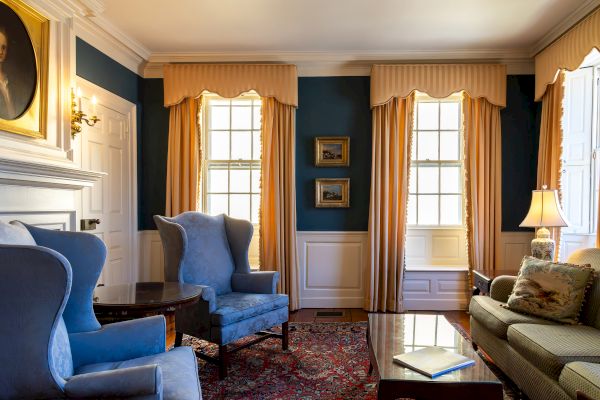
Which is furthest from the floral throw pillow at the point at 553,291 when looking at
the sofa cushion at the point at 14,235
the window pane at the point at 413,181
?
the sofa cushion at the point at 14,235

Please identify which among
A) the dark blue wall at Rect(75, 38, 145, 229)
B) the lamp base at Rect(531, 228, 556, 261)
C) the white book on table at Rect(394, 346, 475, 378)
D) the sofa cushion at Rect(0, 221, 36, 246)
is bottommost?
the white book on table at Rect(394, 346, 475, 378)

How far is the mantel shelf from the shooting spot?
91.7 inches

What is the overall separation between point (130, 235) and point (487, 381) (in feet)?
12.5

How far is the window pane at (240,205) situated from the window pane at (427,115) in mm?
2213

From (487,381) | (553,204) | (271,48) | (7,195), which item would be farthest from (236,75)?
(487,381)

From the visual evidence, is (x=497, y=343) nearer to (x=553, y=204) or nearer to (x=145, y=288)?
(x=553, y=204)

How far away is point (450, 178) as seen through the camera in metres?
4.74

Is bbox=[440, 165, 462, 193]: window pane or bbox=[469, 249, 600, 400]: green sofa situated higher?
bbox=[440, 165, 462, 193]: window pane

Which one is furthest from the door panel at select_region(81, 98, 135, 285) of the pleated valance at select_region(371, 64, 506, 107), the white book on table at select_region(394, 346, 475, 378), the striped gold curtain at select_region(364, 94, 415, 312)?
the white book on table at select_region(394, 346, 475, 378)

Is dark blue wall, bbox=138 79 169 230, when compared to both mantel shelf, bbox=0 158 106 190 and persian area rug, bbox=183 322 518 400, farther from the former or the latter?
persian area rug, bbox=183 322 518 400

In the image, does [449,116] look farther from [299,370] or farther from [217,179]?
[299,370]

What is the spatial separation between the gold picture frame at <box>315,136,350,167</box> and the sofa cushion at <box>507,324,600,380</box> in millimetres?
2564

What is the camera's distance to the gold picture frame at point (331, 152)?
4578 millimetres

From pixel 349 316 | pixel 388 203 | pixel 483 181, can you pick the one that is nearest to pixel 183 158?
pixel 388 203
